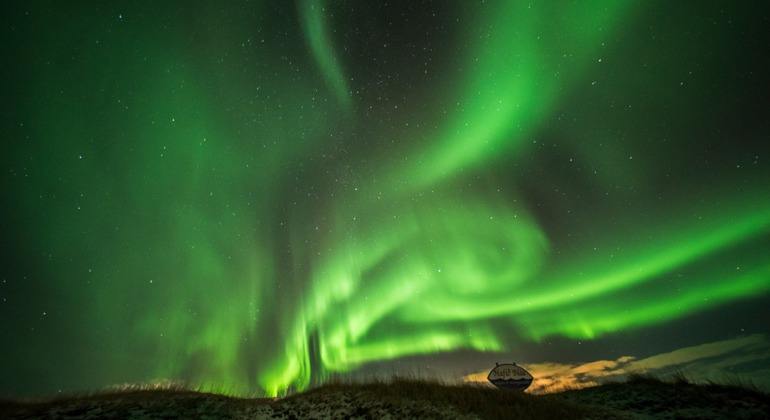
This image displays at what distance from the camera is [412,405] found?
18.9 m

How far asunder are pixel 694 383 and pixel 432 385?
15.2m

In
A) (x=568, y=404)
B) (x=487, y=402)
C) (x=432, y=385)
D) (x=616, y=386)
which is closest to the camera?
(x=487, y=402)

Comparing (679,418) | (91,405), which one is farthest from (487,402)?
(91,405)

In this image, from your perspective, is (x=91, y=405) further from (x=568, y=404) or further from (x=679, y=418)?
(x=679, y=418)

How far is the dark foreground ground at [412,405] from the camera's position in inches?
680

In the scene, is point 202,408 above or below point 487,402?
above

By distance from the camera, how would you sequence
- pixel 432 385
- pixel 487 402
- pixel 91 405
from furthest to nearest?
1. pixel 432 385
2. pixel 487 402
3. pixel 91 405

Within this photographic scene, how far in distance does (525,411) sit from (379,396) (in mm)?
7799

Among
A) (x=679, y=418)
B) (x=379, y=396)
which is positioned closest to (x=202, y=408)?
(x=379, y=396)

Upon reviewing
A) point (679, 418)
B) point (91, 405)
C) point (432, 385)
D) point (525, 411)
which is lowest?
point (679, 418)

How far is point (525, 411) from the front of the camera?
18438 mm

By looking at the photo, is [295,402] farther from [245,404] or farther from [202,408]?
[202,408]

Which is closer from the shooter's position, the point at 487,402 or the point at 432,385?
the point at 487,402

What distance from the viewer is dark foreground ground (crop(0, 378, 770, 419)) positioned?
17.3 metres
